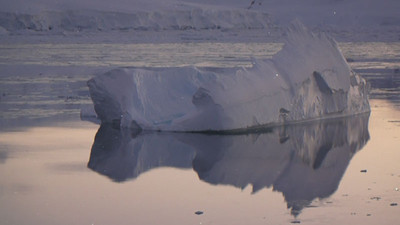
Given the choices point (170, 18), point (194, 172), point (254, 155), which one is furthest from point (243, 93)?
point (170, 18)

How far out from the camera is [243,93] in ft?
25.5

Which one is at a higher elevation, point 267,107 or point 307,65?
point 307,65

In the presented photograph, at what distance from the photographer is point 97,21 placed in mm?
36594

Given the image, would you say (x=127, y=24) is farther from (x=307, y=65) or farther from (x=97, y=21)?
(x=307, y=65)

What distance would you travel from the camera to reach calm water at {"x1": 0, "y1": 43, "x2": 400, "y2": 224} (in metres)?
4.87

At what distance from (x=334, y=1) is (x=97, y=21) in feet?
69.8

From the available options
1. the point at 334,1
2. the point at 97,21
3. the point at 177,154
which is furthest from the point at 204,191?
the point at 334,1

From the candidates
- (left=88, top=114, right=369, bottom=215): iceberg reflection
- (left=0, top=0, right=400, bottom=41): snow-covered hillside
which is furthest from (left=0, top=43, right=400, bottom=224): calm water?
(left=0, top=0, right=400, bottom=41): snow-covered hillside

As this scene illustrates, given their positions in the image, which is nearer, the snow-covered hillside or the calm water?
the calm water

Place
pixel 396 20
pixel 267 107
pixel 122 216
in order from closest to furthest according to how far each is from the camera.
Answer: pixel 122 216, pixel 267 107, pixel 396 20

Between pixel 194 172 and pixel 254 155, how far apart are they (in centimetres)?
77

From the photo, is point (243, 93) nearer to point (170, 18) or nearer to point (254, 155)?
point (254, 155)

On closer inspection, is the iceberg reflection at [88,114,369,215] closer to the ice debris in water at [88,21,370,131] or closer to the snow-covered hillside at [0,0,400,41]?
the ice debris in water at [88,21,370,131]

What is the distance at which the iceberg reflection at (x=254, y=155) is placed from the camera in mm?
5730
